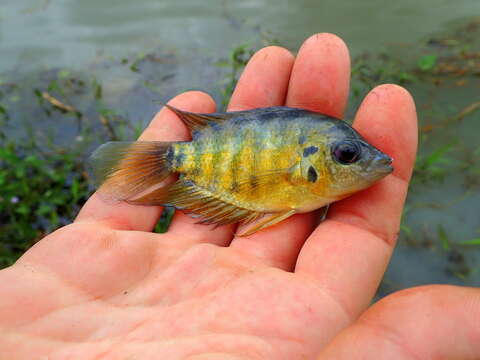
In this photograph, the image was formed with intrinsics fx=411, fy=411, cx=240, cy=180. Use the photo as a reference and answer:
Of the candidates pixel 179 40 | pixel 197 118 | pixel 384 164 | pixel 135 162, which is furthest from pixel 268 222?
pixel 179 40

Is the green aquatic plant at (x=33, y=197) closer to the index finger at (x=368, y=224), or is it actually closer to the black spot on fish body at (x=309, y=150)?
the black spot on fish body at (x=309, y=150)

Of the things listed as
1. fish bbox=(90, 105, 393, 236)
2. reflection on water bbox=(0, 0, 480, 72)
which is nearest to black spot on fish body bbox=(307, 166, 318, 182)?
fish bbox=(90, 105, 393, 236)

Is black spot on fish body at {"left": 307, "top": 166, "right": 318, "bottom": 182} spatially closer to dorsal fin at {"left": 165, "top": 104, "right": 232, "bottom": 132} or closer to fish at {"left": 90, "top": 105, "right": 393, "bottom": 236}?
fish at {"left": 90, "top": 105, "right": 393, "bottom": 236}

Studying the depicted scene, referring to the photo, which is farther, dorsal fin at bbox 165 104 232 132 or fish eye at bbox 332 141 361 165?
dorsal fin at bbox 165 104 232 132

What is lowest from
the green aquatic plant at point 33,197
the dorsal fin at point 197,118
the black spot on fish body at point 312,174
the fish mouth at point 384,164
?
the green aquatic plant at point 33,197

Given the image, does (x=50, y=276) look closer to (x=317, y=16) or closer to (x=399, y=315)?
(x=399, y=315)

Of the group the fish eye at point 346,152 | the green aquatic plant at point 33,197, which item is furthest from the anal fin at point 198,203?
the green aquatic plant at point 33,197

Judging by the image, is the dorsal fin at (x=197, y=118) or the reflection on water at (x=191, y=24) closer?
the dorsal fin at (x=197, y=118)

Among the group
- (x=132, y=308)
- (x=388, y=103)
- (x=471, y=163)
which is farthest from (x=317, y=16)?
(x=132, y=308)
